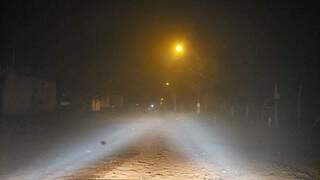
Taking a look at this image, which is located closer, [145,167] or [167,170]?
[167,170]

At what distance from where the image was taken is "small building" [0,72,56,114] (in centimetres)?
4206

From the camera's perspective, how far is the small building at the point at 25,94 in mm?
42062

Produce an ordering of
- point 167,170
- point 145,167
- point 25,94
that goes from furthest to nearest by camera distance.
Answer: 1. point 25,94
2. point 145,167
3. point 167,170

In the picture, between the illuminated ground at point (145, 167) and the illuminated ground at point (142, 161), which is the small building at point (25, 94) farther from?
the illuminated ground at point (145, 167)

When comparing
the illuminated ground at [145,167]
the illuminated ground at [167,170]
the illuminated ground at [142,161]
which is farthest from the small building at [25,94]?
the illuminated ground at [167,170]

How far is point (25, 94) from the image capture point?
47250mm

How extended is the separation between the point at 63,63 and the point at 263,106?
26.9m

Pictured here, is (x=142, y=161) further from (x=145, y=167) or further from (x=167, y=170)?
(x=167, y=170)

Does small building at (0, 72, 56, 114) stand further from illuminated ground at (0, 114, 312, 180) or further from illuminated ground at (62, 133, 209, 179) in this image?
illuminated ground at (62, 133, 209, 179)

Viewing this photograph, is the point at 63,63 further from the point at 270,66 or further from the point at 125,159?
the point at 125,159

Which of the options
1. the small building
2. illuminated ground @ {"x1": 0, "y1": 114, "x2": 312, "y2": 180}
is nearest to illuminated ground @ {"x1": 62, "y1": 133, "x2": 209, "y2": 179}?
illuminated ground @ {"x1": 0, "y1": 114, "x2": 312, "y2": 180}

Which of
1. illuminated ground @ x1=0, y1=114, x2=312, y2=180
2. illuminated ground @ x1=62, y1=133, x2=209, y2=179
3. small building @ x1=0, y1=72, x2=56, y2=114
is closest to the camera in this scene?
illuminated ground @ x1=62, y1=133, x2=209, y2=179

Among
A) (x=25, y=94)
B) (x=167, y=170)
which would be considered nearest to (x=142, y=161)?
(x=167, y=170)

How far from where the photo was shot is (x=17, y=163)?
600 inches
